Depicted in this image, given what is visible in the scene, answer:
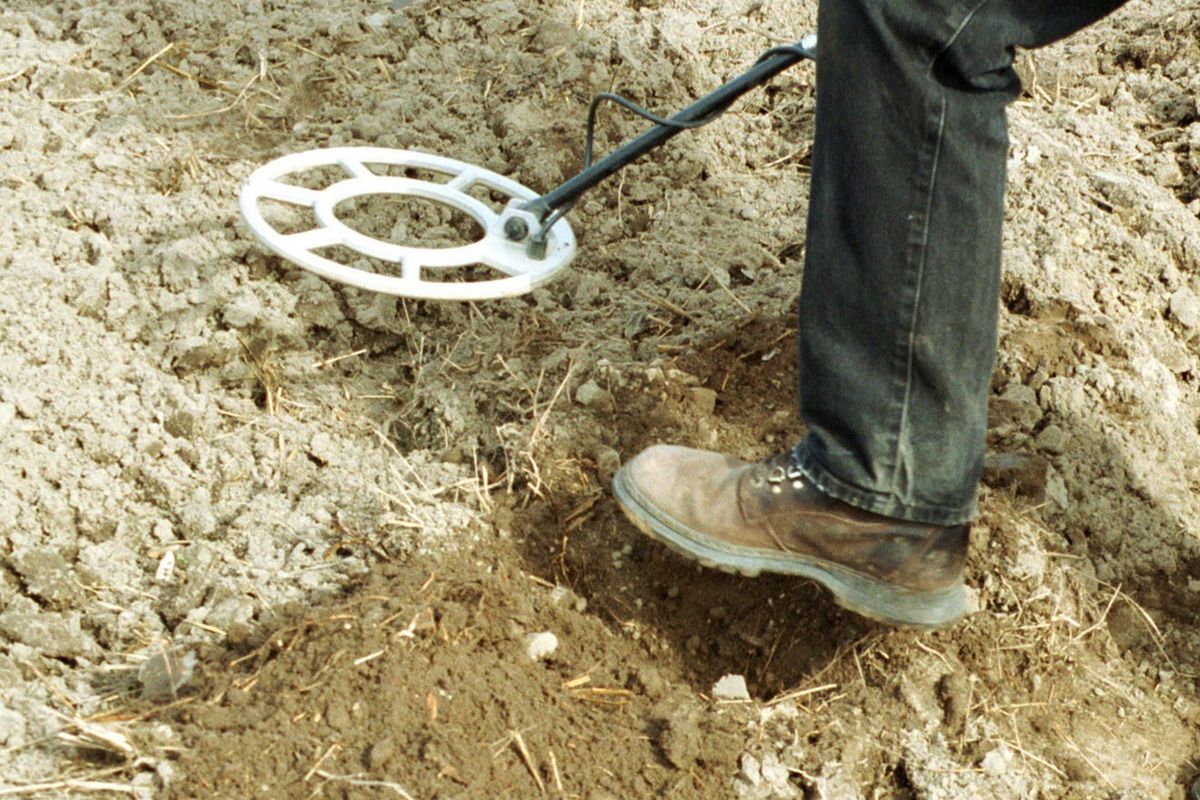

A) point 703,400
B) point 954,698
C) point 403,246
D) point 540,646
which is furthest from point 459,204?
point 954,698

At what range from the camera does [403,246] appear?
9.68 ft

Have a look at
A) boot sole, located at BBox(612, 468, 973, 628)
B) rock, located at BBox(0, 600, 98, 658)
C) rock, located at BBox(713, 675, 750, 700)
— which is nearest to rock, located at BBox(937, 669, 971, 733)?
boot sole, located at BBox(612, 468, 973, 628)

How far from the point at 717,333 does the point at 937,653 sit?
819 mm

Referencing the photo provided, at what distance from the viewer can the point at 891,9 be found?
1715mm

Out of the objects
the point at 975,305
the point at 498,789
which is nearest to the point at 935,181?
the point at 975,305

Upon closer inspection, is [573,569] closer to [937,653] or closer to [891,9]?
[937,653]

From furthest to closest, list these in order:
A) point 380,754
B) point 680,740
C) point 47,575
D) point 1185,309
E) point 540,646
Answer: point 1185,309
point 47,575
point 540,646
point 680,740
point 380,754

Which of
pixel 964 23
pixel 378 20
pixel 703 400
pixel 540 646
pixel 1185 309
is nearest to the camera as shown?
pixel 964 23

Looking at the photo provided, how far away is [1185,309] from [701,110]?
1.19 metres

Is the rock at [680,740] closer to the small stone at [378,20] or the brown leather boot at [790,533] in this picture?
the brown leather boot at [790,533]

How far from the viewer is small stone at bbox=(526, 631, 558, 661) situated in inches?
86.4

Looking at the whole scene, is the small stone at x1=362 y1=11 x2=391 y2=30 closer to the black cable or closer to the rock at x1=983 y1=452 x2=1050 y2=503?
the black cable

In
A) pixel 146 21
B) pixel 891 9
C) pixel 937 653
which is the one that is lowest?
pixel 937 653

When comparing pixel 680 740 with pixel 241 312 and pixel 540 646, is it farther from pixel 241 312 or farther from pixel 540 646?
pixel 241 312
